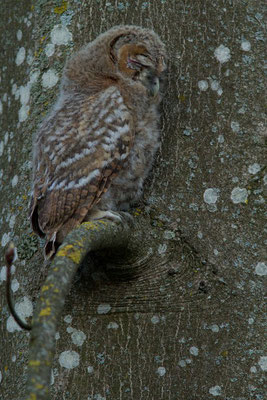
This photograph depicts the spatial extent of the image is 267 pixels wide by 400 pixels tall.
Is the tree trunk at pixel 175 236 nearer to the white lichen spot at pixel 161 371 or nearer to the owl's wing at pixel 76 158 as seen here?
the white lichen spot at pixel 161 371

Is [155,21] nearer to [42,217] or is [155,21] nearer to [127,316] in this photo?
[42,217]

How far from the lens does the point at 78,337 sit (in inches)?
95.7

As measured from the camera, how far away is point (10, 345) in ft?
8.55

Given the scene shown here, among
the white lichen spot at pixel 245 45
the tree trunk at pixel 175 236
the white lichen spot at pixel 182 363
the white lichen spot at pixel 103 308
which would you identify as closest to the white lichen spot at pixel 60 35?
the tree trunk at pixel 175 236

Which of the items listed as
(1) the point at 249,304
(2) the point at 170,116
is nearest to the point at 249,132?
(2) the point at 170,116

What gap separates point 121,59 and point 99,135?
0.48m

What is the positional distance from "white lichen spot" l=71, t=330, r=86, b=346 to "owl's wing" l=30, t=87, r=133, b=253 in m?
0.44

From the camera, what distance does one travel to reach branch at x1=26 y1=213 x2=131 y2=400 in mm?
1422

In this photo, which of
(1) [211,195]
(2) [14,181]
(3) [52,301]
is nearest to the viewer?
(3) [52,301]

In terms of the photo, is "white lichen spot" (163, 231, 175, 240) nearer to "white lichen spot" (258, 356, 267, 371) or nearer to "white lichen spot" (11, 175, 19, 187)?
"white lichen spot" (258, 356, 267, 371)

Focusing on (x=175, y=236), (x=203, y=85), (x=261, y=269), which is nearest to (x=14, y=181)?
(x=175, y=236)

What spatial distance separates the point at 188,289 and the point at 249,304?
10.0 inches

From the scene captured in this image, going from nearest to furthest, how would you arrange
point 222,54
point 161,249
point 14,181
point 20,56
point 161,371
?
point 161,371 < point 161,249 < point 222,54 < point 14,181 < point 20,56

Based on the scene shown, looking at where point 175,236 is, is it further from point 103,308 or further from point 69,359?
point 69,359
